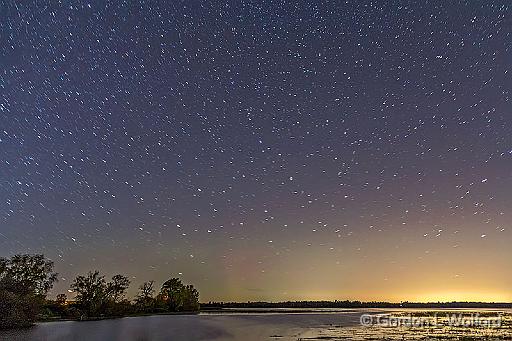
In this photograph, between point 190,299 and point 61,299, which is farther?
point 190,299

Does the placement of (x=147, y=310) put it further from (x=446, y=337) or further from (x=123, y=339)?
(x=446, y=337)

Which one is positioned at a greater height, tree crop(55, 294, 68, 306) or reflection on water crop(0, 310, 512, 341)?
tree crop(55, 294, 68, 306)

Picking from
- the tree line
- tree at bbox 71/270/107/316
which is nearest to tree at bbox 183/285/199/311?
the tree line

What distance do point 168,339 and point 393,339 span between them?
2276 cm

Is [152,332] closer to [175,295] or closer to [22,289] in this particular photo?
[22,289]

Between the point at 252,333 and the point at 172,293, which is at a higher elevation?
the point at 172,293

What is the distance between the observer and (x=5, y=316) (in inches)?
2581

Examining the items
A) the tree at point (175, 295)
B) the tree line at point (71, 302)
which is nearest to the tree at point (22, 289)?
the tree line at point (71, 302)

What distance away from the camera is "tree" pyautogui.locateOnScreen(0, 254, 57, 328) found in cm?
6628

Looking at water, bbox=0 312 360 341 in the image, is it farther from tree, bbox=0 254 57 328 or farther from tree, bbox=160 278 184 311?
tree, bbox=160 278 184 311

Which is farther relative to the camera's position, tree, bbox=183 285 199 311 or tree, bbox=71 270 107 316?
tree, bbox=183 285 199 311

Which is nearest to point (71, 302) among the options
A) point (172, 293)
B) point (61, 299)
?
point (61, 299)

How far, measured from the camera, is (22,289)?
261ft

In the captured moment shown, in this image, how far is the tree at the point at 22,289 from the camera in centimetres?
6628
